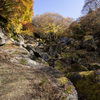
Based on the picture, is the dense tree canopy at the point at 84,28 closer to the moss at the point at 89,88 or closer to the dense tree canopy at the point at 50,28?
the dense tree canopy at the point at 50,28

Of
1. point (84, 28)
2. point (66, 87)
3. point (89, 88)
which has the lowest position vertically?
point (89, 88)

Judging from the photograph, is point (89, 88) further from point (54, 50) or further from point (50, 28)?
point (50, 28)

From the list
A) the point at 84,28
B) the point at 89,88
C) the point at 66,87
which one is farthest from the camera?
the point at 84,28

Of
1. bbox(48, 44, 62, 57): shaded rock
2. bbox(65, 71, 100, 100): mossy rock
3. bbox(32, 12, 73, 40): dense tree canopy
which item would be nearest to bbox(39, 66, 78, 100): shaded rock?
bbox(65, 71, 100, 100): mossy rock

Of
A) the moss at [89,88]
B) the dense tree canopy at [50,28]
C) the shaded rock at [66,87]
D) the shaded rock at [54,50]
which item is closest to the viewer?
the shaded rock at [66,87]

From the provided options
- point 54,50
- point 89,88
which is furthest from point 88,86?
point 54,50

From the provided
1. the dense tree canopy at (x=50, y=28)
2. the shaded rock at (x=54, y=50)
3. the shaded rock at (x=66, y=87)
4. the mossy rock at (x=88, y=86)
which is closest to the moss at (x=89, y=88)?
the mossy rock at (x=88, y=86)

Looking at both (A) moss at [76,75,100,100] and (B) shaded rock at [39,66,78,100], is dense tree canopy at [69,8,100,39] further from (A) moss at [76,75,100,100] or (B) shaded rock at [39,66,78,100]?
(B) shaded rock at [39,66,78,100]

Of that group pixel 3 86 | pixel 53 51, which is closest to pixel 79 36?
pixel 53 51

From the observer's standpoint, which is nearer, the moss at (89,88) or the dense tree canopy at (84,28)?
the moss at (89,88)

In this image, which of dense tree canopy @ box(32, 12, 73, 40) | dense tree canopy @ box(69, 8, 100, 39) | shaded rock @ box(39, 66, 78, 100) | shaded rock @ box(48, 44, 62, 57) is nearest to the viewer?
shaded rock @ box(39, 66, 78, 100)

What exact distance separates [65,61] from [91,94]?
6330mm

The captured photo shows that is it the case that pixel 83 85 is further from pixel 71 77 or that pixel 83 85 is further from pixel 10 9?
pixel 10 9

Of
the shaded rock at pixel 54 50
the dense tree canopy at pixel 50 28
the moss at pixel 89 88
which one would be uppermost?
the dense tree canopy at pixel 50 28
